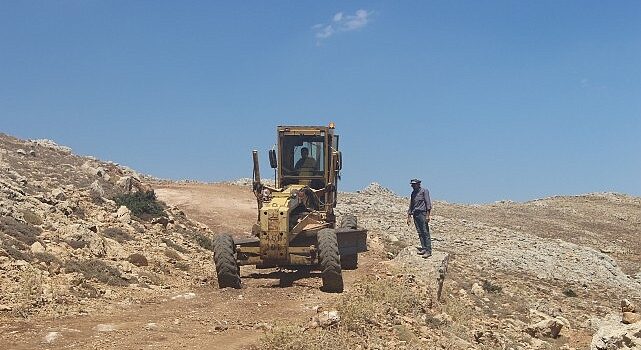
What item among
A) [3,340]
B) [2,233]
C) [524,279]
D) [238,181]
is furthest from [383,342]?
[238,181]

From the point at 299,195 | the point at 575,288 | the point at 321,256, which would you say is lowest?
the point at 575,288

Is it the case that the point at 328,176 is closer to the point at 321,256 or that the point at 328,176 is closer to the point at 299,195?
the point at 299,195

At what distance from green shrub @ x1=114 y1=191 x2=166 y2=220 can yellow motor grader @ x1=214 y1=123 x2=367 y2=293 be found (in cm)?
725

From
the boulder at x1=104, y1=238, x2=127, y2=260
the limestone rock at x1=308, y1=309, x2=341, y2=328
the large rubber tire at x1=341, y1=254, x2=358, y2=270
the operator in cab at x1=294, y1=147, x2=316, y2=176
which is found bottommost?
the limestone rock at x1=308, y1=309, x2=341, y2=328

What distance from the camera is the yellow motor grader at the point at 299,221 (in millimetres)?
11328

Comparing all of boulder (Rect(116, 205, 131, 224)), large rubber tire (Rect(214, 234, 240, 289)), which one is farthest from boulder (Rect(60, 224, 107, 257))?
large rubber tire (Rect(214, 234, 240, 289))

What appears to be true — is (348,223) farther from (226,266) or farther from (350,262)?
(226,266)

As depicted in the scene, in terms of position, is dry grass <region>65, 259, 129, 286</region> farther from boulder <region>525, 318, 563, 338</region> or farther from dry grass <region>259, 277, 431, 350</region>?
boulder <region>525, 318, 563, 338</region>

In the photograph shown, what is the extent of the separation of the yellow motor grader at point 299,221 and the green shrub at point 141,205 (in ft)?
23.8

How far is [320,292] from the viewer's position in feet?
36.4

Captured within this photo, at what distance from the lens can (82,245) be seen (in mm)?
12953

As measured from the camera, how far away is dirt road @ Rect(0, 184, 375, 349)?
7.50 m

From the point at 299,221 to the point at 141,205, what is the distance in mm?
9691

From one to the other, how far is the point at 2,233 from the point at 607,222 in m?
35.6
